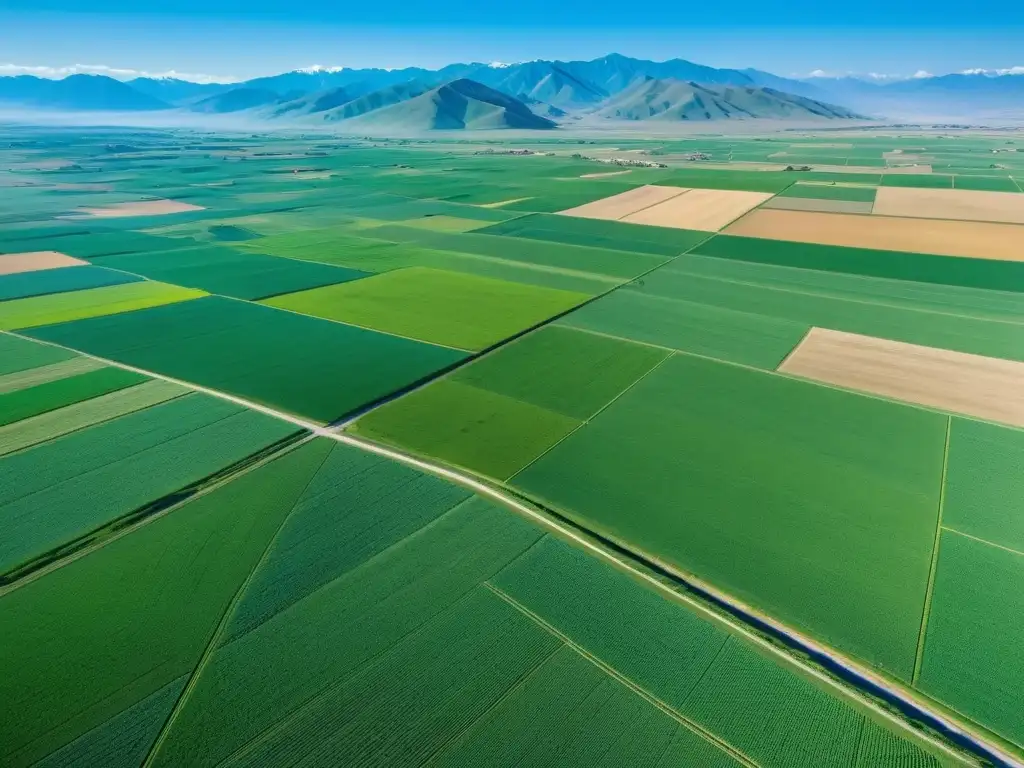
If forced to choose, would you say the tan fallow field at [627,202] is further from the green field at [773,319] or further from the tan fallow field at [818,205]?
the green field at [773,319]

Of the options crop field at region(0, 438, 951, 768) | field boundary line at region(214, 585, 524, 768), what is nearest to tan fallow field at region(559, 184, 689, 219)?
crop field at region(0, 438, 951, 768)

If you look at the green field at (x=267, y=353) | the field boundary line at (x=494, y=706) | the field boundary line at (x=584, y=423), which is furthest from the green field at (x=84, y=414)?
the field boundary line at (x=494, y=706)

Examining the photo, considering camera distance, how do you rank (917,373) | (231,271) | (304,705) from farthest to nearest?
(231,271)
(917,373)
(304,705)

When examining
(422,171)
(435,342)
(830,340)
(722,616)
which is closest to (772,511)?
(722,616)

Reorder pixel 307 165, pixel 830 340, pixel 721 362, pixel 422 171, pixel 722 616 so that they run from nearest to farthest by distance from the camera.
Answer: pixel 722 616 < pixel 721 362 < pixel 830 340 < pixel 422 171 < pixel 307 165

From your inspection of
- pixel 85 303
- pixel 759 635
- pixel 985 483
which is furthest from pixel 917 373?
pixel 85 303

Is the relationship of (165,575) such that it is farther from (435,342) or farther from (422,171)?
(422,171)

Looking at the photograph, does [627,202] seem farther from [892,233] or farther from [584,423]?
[584,423]
